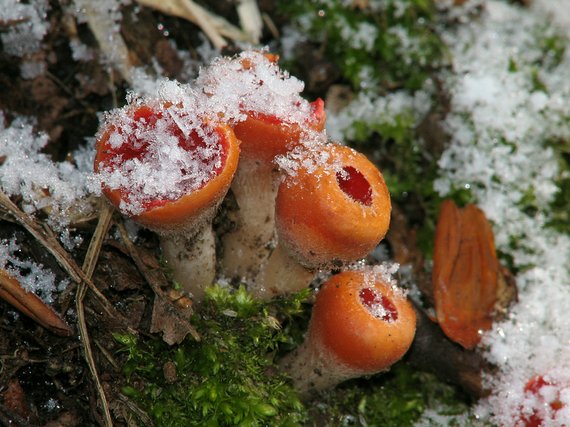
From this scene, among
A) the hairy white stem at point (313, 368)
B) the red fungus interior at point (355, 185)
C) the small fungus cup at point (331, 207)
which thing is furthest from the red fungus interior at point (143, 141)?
the hairy white stem at point (313, 368)

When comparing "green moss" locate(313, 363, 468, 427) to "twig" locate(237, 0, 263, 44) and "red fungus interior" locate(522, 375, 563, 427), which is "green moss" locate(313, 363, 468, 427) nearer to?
"red fungus interior" locate(522, 375, 563, 427)

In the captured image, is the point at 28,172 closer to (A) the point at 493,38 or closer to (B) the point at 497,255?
(B) the point at 497,255

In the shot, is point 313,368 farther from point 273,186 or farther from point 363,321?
point 273,186

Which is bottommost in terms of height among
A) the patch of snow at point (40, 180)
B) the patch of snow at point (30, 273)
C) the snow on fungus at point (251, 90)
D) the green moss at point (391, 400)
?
the green moss at point (391, 400)

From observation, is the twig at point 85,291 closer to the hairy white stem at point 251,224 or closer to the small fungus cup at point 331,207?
the hairy white stem at point 251,224

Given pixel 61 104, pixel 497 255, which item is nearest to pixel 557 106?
pixel 497 255

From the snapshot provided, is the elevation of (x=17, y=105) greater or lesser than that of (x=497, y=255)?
greater
